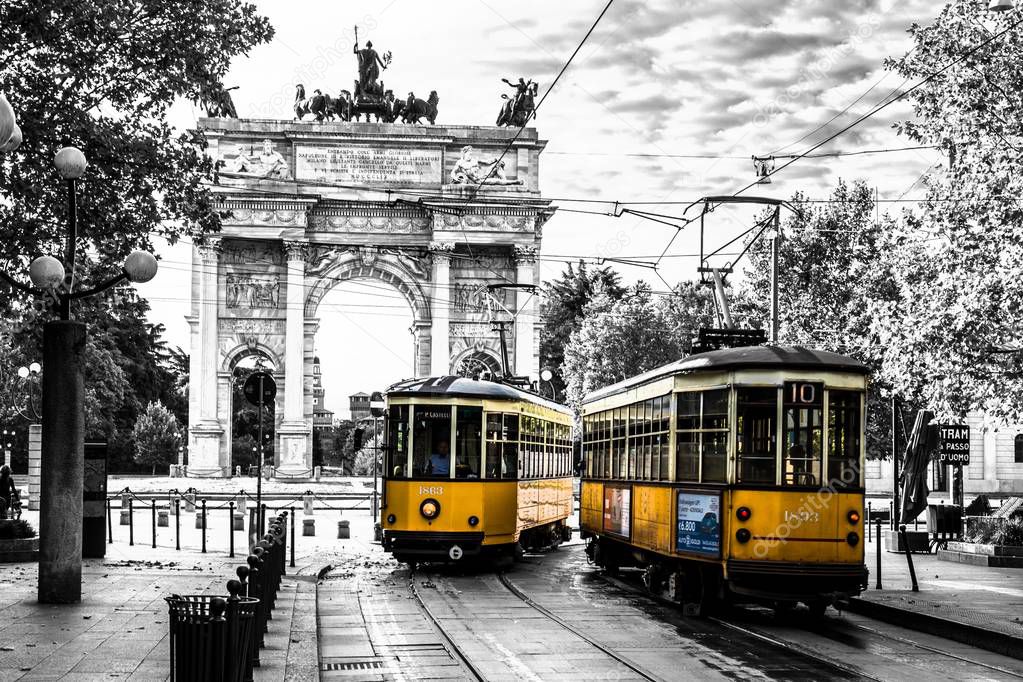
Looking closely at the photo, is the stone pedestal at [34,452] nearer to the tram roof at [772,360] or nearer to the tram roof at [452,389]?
the tram roof at [452,389]

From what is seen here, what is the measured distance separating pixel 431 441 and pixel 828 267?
26056 mm

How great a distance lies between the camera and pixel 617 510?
17.8 m

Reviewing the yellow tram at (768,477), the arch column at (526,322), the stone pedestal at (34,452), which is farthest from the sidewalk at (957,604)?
the arch column at (526,322)

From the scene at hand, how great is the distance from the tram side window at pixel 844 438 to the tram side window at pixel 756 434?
0.57m

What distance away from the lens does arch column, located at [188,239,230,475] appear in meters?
55.1

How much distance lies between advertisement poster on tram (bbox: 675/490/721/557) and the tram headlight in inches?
209

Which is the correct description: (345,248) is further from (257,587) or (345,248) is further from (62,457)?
(257,587)

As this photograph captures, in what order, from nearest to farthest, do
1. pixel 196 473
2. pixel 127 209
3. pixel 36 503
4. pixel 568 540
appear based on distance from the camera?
1. pixel 127 209
2. pixel 568 540
3. pixel 36 503
4. pixel 196 473

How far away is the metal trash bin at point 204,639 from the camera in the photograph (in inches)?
288

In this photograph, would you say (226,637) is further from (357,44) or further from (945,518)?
(357,44)

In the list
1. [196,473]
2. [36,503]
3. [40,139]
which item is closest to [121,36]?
[40,139]

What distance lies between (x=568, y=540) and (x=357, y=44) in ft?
112

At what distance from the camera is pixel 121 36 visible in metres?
17.9

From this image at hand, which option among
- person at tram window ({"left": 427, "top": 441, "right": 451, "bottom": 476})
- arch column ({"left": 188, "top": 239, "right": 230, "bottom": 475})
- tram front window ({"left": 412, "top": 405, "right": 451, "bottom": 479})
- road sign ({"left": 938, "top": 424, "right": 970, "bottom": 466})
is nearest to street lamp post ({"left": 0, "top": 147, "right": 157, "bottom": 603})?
tram front window ({"left": 412, "top": 405, "right": 451, "bottom": 479})
